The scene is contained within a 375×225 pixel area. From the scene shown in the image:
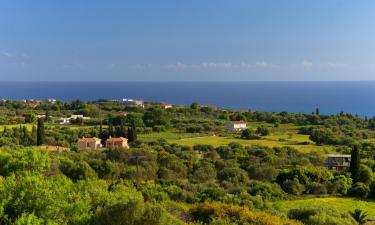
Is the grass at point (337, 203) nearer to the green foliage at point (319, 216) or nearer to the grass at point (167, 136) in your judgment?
the green foliage at point (319, 216)

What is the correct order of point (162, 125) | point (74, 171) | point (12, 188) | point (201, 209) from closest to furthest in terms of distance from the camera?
point (12, 188)
point (201, 209)
point (74, 171)
point (162, 125)

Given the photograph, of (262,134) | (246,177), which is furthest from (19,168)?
(262,134)

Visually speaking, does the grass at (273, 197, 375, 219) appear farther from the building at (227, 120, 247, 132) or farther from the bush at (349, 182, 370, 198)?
the building at (227, 120, 247, 132)

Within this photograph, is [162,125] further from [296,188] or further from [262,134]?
[296,188]

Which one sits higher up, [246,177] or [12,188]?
[12,188]

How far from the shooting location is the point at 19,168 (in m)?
22.6

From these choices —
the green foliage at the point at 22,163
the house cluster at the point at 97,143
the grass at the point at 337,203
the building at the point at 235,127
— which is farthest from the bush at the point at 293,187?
the building at the point at 235,127

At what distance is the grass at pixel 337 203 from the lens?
24672 mm

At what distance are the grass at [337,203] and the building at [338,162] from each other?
11.9 meters

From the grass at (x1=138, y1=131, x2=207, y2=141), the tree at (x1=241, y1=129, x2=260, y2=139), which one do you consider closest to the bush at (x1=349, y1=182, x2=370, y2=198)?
the tree at (x1=241, y1=129, x2=260, y2=139)

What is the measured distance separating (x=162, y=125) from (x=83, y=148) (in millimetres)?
20865

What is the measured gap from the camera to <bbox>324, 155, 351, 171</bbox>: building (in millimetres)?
39312

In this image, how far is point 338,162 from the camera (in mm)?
40844

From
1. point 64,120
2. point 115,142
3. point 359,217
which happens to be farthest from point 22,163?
point 64,120
